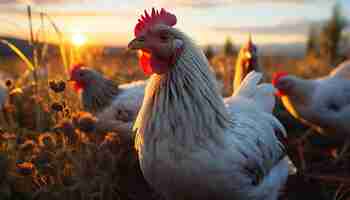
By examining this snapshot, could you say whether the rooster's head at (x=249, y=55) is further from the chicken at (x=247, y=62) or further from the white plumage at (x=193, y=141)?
the white plumage at (x=193, y=141)

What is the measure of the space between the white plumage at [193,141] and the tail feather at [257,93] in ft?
3.23

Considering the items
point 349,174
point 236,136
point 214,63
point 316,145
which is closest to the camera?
point 236,136

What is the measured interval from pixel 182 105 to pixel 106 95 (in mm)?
2483

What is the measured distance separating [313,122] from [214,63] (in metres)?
4.03

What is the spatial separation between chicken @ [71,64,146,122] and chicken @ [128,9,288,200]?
1.74 metres

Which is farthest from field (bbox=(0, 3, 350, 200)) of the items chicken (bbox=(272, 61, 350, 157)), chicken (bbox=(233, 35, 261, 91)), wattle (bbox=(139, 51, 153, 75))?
chicken (bbox=(233, 35, 261, 91))

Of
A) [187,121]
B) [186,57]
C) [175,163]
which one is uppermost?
[186,57]

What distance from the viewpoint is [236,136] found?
260 cm

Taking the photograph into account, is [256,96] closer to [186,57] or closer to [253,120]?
[253,120]

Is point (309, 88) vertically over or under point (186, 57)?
under

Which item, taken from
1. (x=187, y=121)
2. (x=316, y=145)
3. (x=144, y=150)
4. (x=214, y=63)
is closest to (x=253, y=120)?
(x=187, y=121)

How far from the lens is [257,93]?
12.2 feet

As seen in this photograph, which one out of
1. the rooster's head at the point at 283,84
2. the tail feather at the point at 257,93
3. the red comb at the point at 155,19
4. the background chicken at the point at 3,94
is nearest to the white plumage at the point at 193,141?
the red comb at the point at 155,19

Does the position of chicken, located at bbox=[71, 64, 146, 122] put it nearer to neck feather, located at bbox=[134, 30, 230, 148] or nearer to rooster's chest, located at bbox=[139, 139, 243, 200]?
neck feather, located at bbox=[134, 30, 230, 148]
